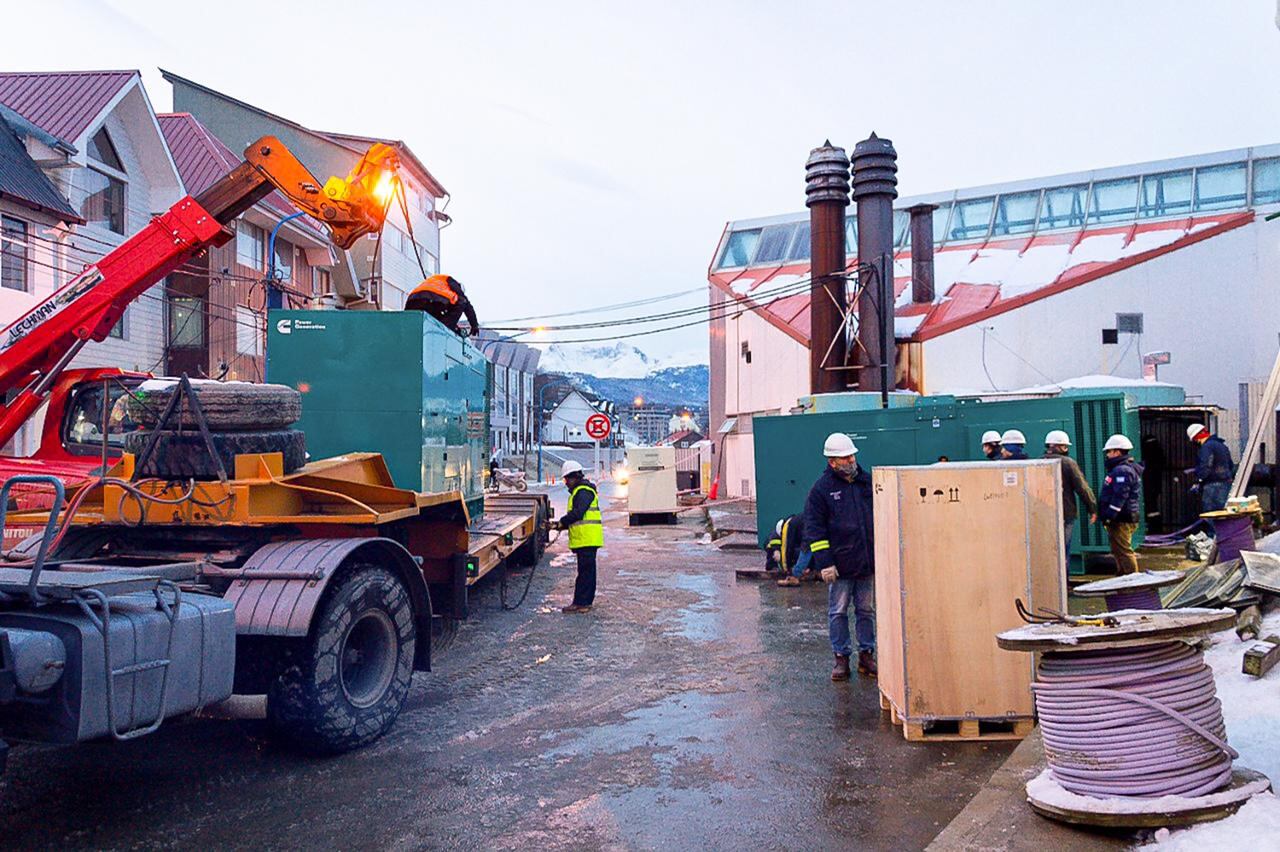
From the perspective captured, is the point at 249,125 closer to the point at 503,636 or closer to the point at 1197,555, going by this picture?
the point at 503,636

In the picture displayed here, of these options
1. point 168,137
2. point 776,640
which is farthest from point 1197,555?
point 168,137

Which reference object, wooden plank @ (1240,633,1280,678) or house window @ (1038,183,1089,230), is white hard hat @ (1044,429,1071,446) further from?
house window @ (1038,183,1089,230)

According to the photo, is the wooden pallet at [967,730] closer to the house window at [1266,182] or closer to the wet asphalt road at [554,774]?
the wet asphalt road at [554,774]

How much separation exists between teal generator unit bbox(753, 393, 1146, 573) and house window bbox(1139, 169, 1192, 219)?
14.1 meters

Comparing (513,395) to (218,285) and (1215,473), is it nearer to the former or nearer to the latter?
(218,285)

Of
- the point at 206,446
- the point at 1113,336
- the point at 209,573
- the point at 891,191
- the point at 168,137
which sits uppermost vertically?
the point at 168,137

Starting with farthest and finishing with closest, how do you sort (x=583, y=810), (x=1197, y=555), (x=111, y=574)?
(x=1197, y=555), (x=583, y=810), (x=111, y=574)

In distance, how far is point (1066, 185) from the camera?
2844 centimetres

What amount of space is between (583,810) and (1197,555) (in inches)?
369

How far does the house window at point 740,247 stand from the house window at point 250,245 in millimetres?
13573

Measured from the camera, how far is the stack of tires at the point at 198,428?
614 centimetres

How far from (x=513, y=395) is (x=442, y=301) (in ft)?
214

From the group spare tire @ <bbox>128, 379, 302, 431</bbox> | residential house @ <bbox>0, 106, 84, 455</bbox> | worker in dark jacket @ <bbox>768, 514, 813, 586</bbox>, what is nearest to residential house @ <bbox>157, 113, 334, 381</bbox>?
residential house @ <bbox>0, 106, 84, 455</bbox>

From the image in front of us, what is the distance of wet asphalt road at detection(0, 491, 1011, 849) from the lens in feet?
15.6
